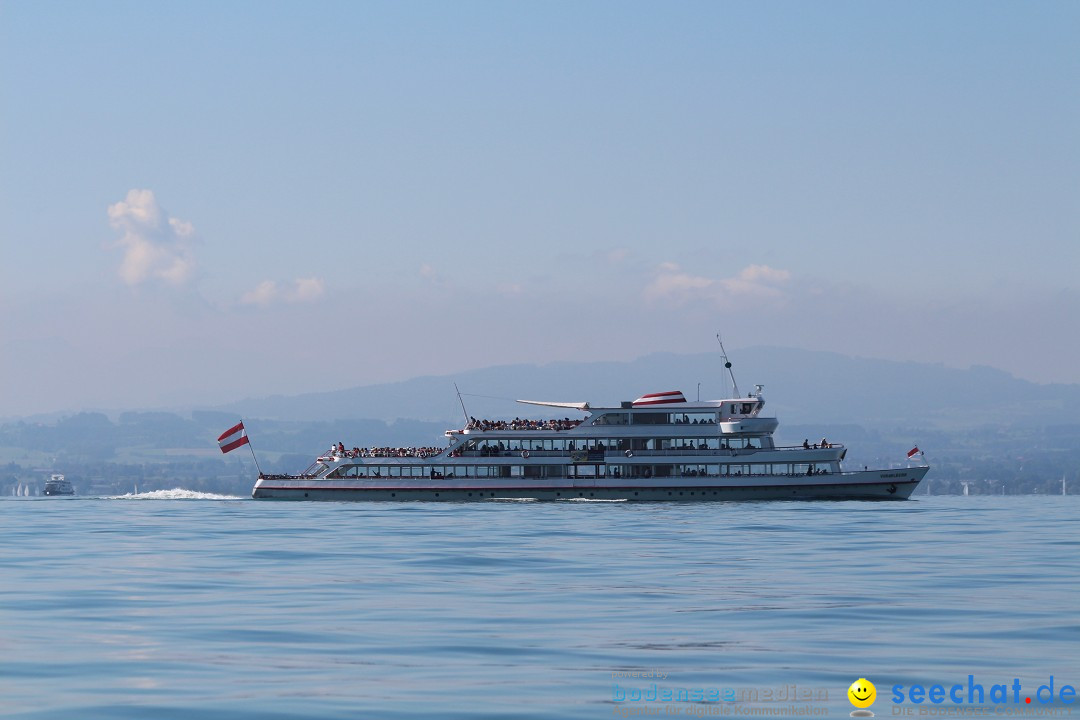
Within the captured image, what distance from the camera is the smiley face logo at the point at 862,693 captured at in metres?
25.0

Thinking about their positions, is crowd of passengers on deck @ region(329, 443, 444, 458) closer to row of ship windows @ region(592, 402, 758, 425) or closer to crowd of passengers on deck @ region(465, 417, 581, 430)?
crowd of passengers on deck @ region(465, 417, 581, 430)

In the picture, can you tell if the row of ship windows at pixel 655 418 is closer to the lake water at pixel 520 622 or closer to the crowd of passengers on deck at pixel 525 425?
the crowd of passengers on deck at pixel 525 425

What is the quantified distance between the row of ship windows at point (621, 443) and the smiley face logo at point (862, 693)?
84.8 metres

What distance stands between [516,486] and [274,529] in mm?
37693

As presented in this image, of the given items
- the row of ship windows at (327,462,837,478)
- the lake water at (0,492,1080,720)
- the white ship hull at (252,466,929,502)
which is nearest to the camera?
the lake water at (0,492,1080,720)

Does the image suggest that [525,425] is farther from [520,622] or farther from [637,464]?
[520,622]

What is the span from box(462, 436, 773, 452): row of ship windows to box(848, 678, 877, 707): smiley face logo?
8481 cm

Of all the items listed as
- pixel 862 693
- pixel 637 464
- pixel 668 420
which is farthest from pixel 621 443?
pixel 862 693

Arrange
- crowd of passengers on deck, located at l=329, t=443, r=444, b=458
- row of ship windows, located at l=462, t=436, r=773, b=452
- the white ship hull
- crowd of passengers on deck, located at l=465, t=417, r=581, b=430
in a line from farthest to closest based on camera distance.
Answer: crowd of passengers on deck, located at l=329, t=443, r=444, b=458 → crowd of passengers on deck, located at l=465, t=417, r=581, b=430 → row of ship windows, located at l=462, t=436, r=773, b=452 → the white ship hull

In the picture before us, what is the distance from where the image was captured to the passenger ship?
11006 cm

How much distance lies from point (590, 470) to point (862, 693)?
86.5 m

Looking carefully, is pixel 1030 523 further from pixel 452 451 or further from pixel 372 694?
pixel 372 694

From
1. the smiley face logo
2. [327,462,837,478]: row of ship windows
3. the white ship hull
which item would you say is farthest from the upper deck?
the smiley face logo

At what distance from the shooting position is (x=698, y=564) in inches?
2037
